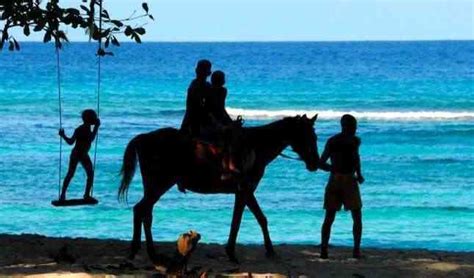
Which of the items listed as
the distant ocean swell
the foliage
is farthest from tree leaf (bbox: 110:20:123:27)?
the distant ocean swell

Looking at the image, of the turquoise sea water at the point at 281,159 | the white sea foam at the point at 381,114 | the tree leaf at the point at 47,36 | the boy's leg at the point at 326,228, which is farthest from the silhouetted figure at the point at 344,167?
the white sea foam at the point at 381,114

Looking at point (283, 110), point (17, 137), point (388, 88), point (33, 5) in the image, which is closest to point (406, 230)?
point (33, 5)

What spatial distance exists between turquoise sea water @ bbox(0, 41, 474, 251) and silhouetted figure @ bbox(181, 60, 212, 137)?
5.92m

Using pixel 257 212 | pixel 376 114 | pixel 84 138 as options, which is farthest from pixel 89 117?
pixel 376 114

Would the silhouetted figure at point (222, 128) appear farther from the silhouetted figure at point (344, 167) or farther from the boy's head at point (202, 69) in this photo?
the silhouetted figure at point (344, 167)

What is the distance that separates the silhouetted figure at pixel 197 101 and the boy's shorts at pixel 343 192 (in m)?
1.37

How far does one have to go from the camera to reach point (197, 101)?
10.2 meters

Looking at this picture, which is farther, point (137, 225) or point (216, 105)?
point (137, 225)

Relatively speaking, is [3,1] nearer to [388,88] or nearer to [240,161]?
[240,161]

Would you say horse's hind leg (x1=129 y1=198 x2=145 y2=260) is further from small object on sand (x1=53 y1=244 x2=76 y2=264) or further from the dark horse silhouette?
small object on sand (x1=53 y1=244 x2=76 y2=264)

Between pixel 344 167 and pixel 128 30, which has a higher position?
pixel 128 30

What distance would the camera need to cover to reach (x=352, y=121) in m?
10.3

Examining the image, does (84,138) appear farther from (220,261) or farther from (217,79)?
(220,261)

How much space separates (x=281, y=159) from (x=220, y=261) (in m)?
14.1
